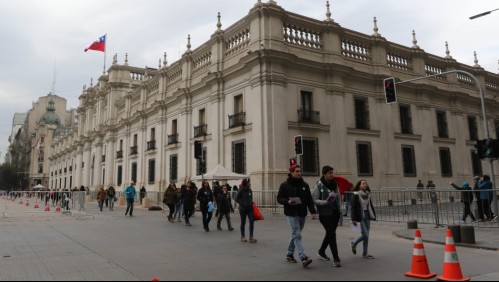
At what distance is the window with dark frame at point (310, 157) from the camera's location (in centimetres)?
2184

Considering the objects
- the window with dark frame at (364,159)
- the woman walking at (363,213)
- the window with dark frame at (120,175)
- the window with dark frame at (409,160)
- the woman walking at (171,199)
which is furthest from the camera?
the window with dark frame at (120,175)

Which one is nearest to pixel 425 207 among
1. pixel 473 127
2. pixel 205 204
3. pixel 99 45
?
pixel 205 204

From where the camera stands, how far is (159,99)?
31.7 m

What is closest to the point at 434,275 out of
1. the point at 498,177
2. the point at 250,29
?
the point at 250,29

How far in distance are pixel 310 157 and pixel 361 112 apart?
5608 millimetres

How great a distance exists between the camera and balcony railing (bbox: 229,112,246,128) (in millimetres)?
22484

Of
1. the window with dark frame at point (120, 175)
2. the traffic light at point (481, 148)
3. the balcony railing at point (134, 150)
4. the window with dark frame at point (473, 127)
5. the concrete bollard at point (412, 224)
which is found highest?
the window with dark frame at point (473, 127)

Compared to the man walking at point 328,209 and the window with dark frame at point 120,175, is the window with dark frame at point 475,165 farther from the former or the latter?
the window with dark frame at point 120,175

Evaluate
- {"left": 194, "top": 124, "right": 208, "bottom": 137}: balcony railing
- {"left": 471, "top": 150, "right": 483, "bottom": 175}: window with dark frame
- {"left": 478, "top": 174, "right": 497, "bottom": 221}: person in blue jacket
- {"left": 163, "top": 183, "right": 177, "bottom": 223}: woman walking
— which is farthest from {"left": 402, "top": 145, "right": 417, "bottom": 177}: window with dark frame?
{"left": 163, "top": 183, "right": 177, "bottom": 223}: woman walking

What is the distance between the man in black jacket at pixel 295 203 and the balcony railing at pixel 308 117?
14690 millimetres

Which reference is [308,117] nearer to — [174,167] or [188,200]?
[188,200]

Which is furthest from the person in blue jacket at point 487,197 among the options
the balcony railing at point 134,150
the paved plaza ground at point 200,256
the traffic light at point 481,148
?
the balcony railing at point 134,150

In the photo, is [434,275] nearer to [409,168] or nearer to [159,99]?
[409,168]

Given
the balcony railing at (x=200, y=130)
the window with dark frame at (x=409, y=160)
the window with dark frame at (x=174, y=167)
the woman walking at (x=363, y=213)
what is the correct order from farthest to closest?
the window with dark frame at (x=174, y=167)
the window with dark frame at (x=409, y=160)
the balcony railing at (x=200, y=130)
the woman walking at (x=363, y=213)
